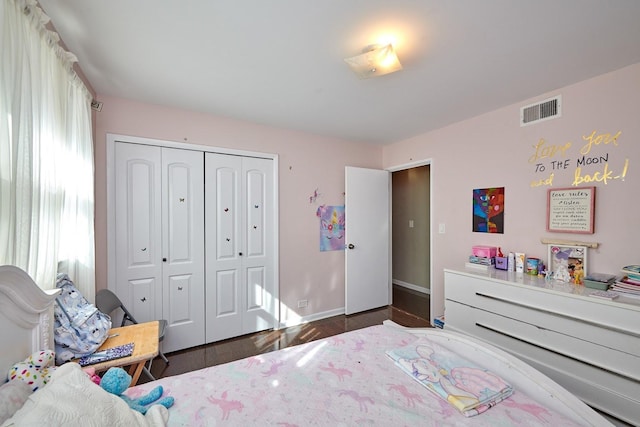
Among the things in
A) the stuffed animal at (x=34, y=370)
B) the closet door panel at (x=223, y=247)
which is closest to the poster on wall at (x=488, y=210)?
the closet door panel at (x=223, y=247)

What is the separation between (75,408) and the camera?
0.81m

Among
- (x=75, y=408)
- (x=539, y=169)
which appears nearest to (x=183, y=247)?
(x=75, y=408)

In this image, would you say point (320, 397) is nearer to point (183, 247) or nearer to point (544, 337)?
point (544, 337)

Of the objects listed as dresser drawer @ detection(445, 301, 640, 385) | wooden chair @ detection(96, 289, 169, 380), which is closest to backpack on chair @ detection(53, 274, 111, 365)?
wooden chair @ detection(96, 289, 169, 380)

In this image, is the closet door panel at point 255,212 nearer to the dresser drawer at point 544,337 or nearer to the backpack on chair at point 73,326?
the backpack on chair at point 73,326

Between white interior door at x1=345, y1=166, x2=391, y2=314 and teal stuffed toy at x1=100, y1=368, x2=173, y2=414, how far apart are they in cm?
254

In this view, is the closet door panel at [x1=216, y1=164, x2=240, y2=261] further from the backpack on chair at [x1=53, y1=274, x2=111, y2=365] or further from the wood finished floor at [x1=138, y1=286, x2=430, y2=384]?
the backpack on chair at [x1=53, y1=274, x2=111, y2=365]

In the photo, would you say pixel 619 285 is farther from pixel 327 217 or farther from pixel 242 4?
pixel 242 4

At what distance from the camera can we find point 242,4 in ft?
4.24

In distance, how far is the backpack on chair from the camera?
1415 mm

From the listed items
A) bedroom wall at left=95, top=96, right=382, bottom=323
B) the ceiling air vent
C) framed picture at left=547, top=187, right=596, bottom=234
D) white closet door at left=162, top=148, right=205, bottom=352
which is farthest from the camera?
white closet door at left=162, top=148, right=205, bottom=352

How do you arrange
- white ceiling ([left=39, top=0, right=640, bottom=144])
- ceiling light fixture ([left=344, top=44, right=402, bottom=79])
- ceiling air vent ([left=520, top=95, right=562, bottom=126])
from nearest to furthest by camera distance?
1. white ceiling ([left=39, top=0, right=640, bottom=144])
2. ceiling light fixture ([left=344, top=44, right=402, bottom=79])
3. ceiling air vent ([left=520, top=95, right=562, bottom=126])

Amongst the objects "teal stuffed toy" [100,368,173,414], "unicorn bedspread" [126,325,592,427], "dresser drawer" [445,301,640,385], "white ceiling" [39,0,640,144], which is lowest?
"dresser drawer" [445,301,640,385]

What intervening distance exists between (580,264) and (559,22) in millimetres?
1749
